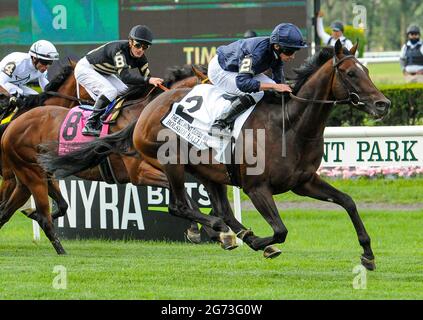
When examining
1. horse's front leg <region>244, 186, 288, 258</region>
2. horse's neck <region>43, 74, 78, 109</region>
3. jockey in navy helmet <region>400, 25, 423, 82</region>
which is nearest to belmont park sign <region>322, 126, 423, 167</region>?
horse's neck <region>43, 74, 78, 109</region>

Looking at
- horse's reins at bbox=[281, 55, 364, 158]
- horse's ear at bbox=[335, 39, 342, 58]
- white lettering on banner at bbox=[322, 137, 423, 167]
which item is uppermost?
horse's ear at bbox=[335, 39, 342, 58]

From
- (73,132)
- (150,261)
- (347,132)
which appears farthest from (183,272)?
(347,132)

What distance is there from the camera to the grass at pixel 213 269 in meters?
7.15

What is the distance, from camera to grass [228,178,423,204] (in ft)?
43.3

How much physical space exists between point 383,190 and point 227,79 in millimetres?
5194

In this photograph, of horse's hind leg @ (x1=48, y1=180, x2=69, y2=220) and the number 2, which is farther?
horse's hind leg @ (x1=48, y1=180, x2=69, y2=220)

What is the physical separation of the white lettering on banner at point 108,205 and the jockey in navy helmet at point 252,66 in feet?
9.35

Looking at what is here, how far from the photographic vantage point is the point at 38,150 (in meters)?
10.0

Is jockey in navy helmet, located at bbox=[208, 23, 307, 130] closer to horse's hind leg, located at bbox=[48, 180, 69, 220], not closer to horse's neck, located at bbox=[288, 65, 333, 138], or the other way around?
horse's neck, located at bbox=[288, 65, 333, 138]

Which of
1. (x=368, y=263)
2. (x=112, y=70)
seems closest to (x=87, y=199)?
(x=112, y=70)

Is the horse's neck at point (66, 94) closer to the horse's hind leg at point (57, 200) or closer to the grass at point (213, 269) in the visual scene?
the horse's hind leg at point (57, 200)

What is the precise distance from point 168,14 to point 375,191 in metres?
3.15

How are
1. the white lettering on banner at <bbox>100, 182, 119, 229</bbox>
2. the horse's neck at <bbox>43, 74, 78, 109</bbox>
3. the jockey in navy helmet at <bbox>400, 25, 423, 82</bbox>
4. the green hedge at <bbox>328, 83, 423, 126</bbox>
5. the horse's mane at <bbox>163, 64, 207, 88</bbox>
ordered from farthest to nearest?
the jockey in navy helmet at <bbox>400, 25, 423, 82</bbox>, the green hedge at <bbox>328, 83, 423, 126</bbox>, the white lettering on banner at <bbox>100, 182, 119, 229</bbox>, the horse's neck at <bbox>43, 74, 78, 109</bbox>, the horse's mane at <bbox>163, 64, 207, 88</bbox>

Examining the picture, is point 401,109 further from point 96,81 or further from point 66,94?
point 96,81
